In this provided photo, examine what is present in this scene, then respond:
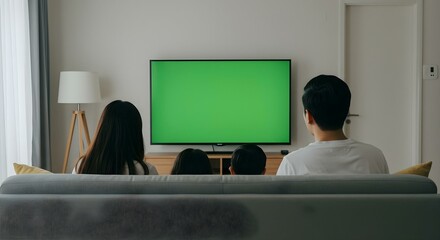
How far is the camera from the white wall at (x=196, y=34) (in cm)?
493

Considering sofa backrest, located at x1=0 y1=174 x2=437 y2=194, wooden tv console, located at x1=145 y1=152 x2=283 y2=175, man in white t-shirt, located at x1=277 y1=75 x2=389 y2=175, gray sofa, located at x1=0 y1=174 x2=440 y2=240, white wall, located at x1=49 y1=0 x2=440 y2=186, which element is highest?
white wall, located at x1=49 y1=0 x2=440 y2=186

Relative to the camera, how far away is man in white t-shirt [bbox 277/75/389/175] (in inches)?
74.2

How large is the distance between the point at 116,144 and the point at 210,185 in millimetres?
663

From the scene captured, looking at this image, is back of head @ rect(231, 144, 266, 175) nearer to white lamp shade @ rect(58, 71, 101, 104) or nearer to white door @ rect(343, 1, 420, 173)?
white lamp shade @ rect(58, 71, 101, 104)

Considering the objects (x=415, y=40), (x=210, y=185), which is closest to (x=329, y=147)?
(x=210, y=185)

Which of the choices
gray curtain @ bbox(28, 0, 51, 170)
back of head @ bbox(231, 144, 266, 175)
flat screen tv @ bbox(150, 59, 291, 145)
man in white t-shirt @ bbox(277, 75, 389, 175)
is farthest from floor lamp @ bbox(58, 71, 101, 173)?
man in white t-shirt @ bbox(277, 75, 389, 175)

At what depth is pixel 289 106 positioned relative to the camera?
481cm

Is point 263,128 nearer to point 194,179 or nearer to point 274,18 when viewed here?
point 274,18

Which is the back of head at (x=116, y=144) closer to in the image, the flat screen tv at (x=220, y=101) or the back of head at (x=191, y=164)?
the back of head at (x=191, y=164)

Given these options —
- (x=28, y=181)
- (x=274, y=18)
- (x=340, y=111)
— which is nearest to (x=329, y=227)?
(x=340, y=111)

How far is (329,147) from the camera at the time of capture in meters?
1.90

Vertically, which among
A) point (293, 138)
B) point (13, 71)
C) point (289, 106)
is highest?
point (13, 71)

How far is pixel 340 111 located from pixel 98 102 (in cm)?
317

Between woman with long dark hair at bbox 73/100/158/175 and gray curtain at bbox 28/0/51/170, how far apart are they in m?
2.55
